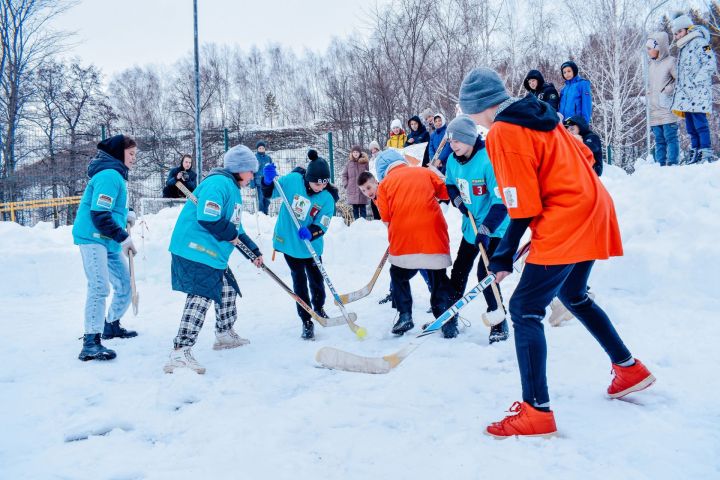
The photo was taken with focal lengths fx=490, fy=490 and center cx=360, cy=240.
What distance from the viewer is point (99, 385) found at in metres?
3.13

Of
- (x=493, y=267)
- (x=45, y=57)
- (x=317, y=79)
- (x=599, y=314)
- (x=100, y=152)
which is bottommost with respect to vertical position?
(x=599, y=314)

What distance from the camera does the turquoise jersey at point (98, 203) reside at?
3674 mm

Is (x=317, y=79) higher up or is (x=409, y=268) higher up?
(x=317, y=79)

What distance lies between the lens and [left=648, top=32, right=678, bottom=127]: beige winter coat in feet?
20.6

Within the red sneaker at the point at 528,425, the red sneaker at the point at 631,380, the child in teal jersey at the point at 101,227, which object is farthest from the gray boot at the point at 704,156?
the child in teal jersey at the point at 101,227

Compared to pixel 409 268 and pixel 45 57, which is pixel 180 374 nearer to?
pixel 409 268

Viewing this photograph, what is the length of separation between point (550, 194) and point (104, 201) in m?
3.14

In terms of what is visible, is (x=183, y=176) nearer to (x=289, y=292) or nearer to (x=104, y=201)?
(x=104, y=201)

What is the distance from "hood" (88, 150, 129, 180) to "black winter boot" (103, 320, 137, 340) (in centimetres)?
130

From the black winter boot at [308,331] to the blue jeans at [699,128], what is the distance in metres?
5.31

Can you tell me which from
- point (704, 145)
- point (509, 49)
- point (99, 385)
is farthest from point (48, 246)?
point (509, 49)

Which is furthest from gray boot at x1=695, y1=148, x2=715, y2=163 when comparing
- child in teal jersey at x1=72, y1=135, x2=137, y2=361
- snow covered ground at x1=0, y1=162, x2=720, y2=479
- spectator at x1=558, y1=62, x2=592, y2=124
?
child in teal jersey at x1=72, y1=135, x2=137, y2=361

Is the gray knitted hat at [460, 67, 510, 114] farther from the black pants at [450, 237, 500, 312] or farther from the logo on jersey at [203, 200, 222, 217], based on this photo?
the logo on jersey at [203, 200, 222, 217]

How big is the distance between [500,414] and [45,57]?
835 inches
